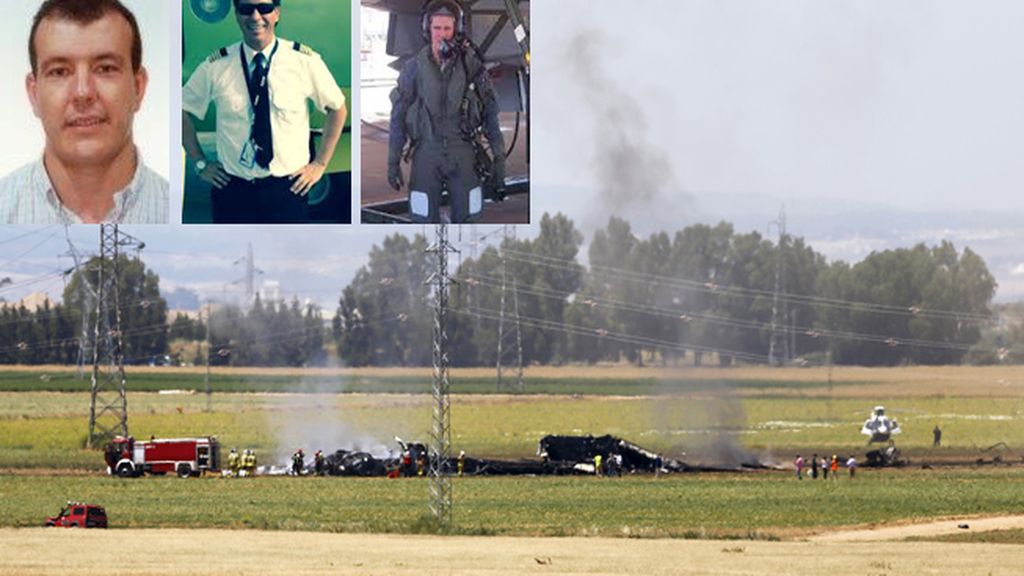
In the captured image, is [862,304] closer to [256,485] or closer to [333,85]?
[256,485]

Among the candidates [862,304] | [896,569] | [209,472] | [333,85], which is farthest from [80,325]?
[896,569]

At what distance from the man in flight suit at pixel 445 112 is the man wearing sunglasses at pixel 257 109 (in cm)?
368

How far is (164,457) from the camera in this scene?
4254 inches

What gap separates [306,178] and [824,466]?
32684 mm

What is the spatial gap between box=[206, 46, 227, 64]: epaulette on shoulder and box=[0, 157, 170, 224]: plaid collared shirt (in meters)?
4.75

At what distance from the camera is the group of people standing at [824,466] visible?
104625 mm

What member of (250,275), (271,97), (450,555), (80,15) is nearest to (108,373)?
(250,275)

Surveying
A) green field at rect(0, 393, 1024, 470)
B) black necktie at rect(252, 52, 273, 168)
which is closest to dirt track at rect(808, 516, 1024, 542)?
black necktie at rect(252, 52, 273, 168)

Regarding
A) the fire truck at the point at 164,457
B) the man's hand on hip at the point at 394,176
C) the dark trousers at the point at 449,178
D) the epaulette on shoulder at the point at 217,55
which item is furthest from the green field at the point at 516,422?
the epaulette on shoulder at the point at 217,55

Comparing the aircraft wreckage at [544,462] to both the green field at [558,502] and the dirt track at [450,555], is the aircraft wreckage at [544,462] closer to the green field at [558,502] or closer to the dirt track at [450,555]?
the green field at [558,502]

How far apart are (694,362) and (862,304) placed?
1479 cm

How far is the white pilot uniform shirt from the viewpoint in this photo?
78188 millimetres

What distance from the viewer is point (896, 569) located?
227 feet

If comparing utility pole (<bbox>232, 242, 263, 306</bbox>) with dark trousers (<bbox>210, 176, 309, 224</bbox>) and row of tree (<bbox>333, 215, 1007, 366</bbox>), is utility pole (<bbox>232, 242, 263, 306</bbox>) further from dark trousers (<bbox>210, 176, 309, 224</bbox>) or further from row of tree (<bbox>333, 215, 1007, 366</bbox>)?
dark trousers (<bbox>210, 176, 309, 224</bbox>)
